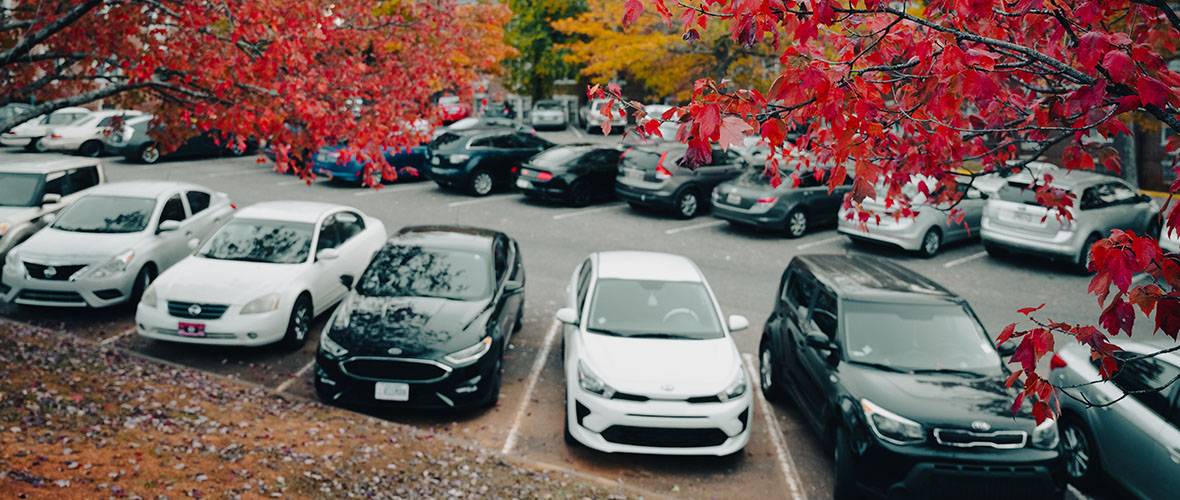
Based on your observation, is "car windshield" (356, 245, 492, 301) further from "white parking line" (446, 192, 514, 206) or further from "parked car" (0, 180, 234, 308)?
"white parking line" (446, 192, 514, 206)

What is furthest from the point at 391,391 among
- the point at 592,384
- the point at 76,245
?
the point at 76,245

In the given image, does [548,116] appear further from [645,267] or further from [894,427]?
[894,427]

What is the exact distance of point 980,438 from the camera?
6.69 meters

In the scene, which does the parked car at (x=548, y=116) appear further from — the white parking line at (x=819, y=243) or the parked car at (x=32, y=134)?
the white parking line at (x=819, y=243)

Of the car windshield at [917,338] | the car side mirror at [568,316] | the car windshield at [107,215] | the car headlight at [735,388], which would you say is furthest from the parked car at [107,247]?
the car windshield at [917,338]

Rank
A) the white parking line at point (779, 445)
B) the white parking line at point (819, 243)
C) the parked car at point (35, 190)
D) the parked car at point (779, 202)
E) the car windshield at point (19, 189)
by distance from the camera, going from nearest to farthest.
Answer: the white parking line at point (779, 445) < the parked car at point (35, 190) < the car windshield at point (19, 189) < the white parking line at point (819, 243) < the parked car at point (779, 202)

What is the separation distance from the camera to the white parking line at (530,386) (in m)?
7.98

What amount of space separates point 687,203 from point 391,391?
11675 millimetres

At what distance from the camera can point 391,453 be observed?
7.17 metres

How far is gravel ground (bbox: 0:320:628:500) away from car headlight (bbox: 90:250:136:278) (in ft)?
6.51

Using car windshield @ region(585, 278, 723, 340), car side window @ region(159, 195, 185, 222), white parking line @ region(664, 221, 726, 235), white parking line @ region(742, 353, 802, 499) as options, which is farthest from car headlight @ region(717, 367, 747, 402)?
white parking line @ region(664, 221, 726, 235)

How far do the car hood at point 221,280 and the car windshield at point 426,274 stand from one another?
1.15 metres

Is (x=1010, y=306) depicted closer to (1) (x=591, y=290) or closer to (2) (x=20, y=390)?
(1) (x=591, y=290)

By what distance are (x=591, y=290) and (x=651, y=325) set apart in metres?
0.81
